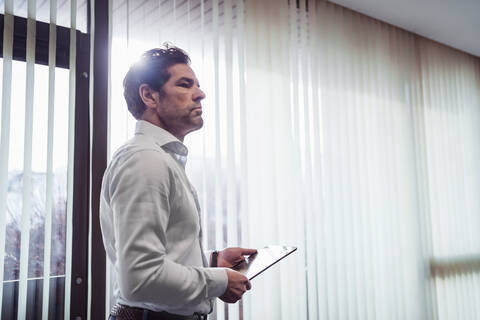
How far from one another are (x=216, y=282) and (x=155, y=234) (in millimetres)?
228

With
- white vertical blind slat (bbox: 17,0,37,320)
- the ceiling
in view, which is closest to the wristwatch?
white vertical blind slat (bbox: 17,0,37,320)

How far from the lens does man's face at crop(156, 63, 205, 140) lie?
4.29 feet

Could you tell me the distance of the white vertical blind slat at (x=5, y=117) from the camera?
1554 millimetres

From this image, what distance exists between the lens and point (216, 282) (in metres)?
1.08

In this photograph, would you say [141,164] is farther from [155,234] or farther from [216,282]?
[216,282]

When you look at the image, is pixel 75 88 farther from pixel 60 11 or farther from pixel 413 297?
pixel 413 297

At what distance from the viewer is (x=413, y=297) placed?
3053 millimetres

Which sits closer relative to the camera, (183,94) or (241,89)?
(183,94)

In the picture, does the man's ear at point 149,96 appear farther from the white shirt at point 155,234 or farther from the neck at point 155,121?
the white shirt at point 155,234

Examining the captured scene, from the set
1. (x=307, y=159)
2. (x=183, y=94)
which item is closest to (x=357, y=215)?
(x=307, y=159)

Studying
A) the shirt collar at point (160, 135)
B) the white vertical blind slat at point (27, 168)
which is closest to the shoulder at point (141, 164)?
the shirt collar at point (160, 135)

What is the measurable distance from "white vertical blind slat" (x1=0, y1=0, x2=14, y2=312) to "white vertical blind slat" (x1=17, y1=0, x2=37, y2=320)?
6 cm

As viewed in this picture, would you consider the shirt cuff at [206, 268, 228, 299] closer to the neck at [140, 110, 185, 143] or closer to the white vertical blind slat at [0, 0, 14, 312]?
the neck at [140, 110, 185, 143]

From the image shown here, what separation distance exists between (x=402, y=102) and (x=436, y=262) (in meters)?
1.34
